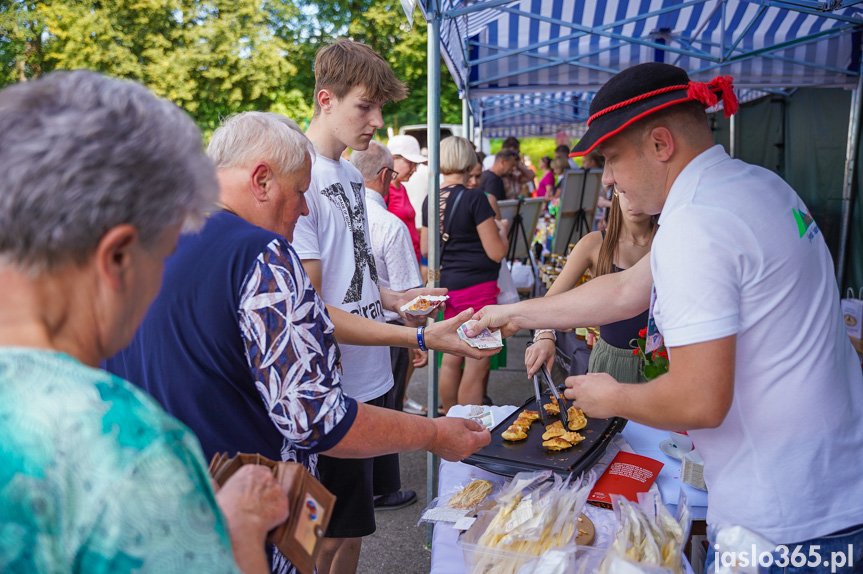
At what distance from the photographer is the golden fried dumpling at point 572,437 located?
2.18m

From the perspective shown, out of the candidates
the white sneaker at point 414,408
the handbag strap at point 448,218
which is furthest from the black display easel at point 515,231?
the white sneaker at point 414,408

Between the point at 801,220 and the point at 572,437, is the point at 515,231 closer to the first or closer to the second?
the point at 572,437

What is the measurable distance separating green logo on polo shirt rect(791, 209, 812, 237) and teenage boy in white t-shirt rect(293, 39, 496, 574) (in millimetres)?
1274

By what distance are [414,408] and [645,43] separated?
3936 mm

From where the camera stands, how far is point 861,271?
6.23 meters

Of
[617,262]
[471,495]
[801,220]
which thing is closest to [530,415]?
[471,495]

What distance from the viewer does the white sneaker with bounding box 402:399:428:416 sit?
5542 millimetres

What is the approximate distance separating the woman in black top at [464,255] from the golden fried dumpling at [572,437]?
9.02ft

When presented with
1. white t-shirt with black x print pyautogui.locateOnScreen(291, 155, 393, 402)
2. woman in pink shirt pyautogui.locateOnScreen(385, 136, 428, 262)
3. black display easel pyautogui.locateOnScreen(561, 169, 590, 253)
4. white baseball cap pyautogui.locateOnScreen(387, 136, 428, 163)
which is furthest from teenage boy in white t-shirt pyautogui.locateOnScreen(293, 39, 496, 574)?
black display easel pyautogui.locateOnScreen(561, 169, 590, 253)

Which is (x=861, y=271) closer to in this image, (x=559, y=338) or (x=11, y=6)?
(x=559, y=338)

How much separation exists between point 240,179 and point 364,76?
1.17 m

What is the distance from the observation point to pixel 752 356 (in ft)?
4.76

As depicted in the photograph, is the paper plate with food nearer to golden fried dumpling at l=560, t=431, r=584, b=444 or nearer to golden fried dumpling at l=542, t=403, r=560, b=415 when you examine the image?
golden fried dumpling at l=542, t=403, r=560, b=415

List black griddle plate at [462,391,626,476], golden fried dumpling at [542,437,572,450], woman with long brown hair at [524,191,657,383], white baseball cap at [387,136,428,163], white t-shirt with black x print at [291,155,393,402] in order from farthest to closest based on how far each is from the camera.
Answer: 1. white baseball cap at [387,136,428,163]
2. woman with long brown hair at [524,191,657,383]
3. white t-shirt with black x print at [291,155,393,402]
4. golden fried dumpling at [542,437,572,450]
5. black griddle plate at [462,391,626,476]
